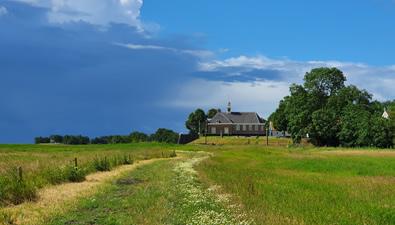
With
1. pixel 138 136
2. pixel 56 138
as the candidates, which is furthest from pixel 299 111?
pixel 56 138

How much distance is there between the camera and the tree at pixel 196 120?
574ft

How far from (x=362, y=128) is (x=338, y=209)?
3702 inches

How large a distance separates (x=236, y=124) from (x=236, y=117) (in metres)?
3.05

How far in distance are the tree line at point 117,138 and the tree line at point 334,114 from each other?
46977 mm

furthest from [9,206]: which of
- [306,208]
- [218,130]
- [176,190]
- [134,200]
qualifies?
[218,130]

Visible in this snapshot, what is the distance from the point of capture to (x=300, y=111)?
11662 centimetres

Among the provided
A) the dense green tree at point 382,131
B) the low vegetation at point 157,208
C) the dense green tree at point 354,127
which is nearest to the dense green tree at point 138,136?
the dense green tree at point 354,127

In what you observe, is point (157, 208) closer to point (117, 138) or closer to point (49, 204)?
point (49, 204)

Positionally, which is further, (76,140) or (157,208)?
(76,140)

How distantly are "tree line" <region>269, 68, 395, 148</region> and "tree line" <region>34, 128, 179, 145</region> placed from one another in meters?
47.0

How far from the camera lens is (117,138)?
160500 mm

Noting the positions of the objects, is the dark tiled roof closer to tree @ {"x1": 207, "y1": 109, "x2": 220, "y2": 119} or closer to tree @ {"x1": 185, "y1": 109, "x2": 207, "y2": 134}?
tree @ {"x1": 185, "y1": 109, "x2": 207, "y2": 134}

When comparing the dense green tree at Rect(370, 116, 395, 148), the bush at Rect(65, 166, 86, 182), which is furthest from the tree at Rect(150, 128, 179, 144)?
the bush at Rect(65, 166, 86, 182)

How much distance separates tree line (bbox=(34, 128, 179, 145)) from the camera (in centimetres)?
15525
